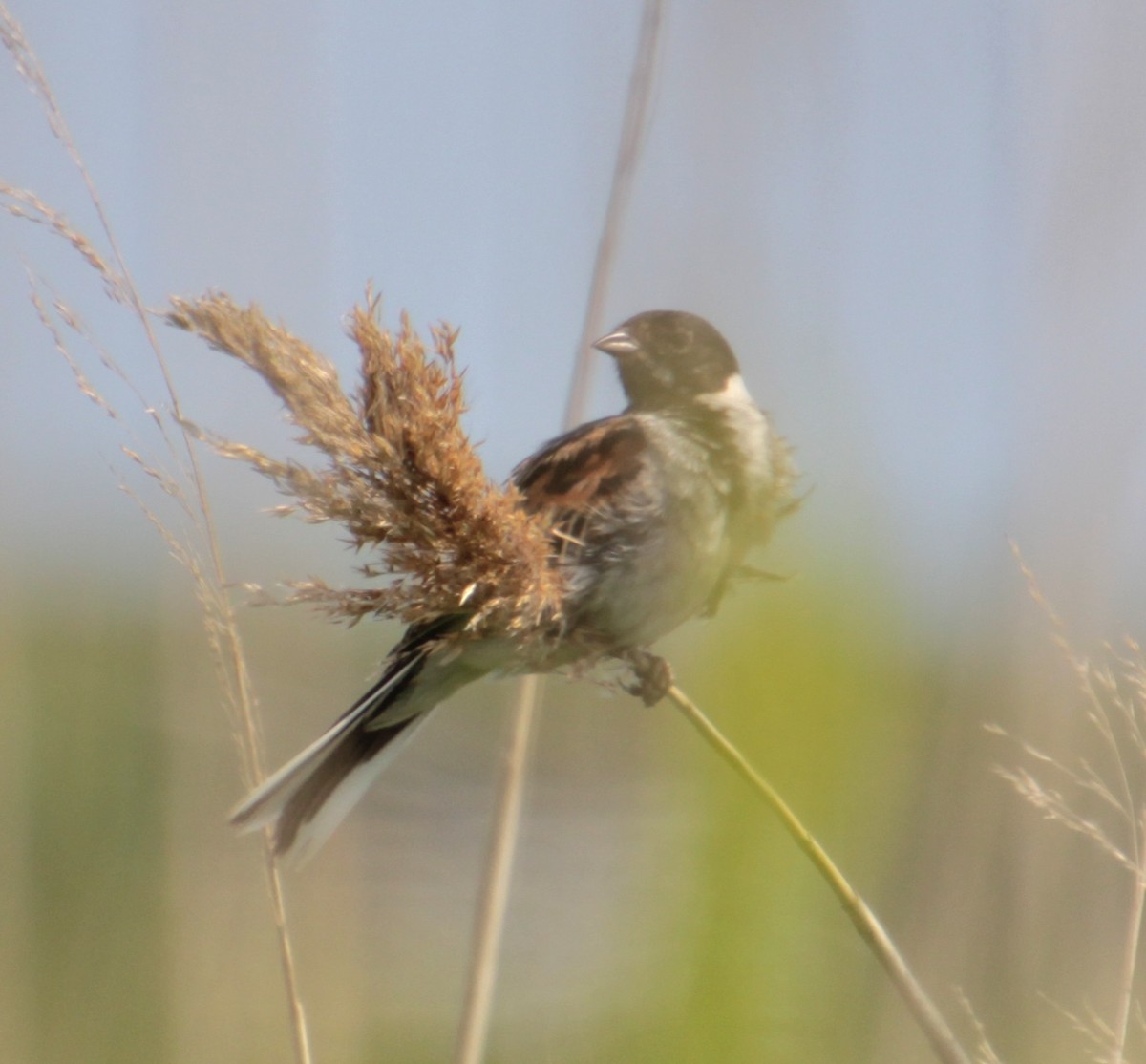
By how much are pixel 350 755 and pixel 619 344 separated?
2.83 feet

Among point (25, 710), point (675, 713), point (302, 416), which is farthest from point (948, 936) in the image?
point (25, 710)

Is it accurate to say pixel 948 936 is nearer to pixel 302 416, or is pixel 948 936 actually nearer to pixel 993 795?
pixel 993 795

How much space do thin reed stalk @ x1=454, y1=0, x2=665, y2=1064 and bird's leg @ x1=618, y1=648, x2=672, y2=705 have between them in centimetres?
11

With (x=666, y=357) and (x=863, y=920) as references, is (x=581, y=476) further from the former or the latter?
(x=863, y=920)

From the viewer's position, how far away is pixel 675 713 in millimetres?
1573

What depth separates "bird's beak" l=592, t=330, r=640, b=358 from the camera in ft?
6.62

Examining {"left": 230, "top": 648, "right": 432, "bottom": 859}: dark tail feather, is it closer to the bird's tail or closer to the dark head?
the bird's tail

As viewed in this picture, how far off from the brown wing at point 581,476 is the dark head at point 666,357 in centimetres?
33

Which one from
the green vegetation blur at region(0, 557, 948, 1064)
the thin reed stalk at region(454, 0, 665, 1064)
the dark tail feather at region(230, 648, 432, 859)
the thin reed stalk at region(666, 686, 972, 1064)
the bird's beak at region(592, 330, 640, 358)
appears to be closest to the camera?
the thin reed stalk at region(666, 686, 972, 1064)

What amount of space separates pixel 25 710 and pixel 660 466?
46.1 inches

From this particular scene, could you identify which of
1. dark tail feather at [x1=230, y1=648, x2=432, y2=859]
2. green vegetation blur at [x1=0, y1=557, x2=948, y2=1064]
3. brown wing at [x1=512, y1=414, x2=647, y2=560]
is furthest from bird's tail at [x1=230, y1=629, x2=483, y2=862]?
brown wing at [x1=512, y1=414, x2=647, y2=560]

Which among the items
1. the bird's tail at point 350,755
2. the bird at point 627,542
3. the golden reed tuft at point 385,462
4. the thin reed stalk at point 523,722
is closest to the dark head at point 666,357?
the bird at point 627,542

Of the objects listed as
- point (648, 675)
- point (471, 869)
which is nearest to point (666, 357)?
point (648, 675)

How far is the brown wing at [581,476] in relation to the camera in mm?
1613
